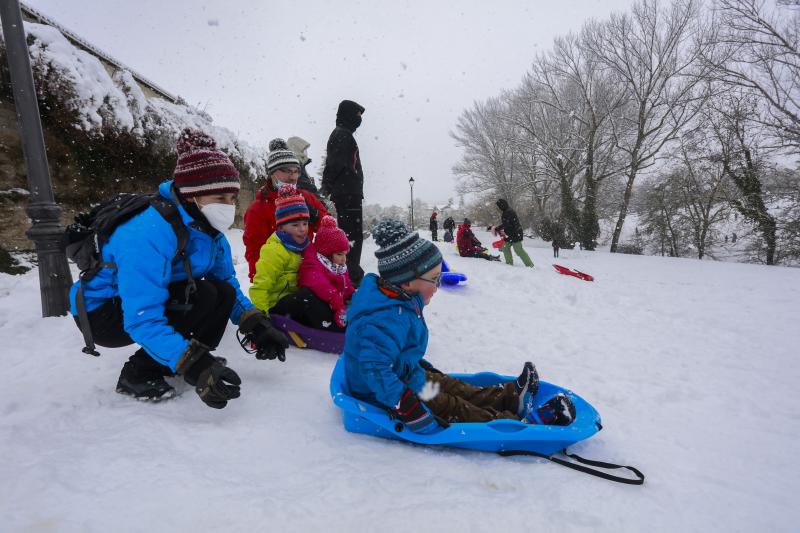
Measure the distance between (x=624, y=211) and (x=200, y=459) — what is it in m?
18.1

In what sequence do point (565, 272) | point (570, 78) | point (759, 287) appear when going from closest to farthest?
point (759, 287) → point (565, 272) → point (570, 78)

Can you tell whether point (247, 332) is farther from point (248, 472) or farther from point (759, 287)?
point (759, 287)

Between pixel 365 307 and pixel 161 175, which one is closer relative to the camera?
pixel 365 307

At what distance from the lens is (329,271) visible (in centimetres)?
302

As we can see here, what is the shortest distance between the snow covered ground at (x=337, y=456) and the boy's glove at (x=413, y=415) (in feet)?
0.38

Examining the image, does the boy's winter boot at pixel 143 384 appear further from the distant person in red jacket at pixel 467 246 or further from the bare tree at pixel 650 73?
the bare tree at pixel 650 73

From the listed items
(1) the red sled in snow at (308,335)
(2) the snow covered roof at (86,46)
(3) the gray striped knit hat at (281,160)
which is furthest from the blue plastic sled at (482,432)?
(2) the snow covered roof at (86,46)

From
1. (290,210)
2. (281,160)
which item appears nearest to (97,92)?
(281,160)

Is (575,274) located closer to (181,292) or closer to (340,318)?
(340,318)

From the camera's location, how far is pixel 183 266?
1.92 metres

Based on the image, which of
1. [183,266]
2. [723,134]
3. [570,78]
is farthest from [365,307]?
[570,78]

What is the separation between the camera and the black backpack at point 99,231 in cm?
172

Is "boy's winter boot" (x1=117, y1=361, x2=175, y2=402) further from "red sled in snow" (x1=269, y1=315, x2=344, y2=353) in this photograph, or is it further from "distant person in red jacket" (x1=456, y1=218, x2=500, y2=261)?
"distant person in red jacket" (x1=456, y1=218, x2=500, y2=261)

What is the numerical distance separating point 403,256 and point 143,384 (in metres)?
1.42
